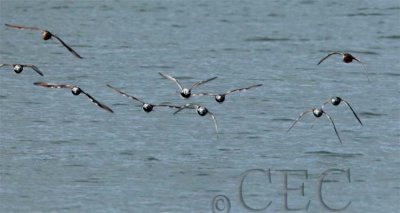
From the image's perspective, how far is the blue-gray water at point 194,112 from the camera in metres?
28.8

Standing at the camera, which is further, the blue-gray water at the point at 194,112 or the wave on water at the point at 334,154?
the wave on water at the point at 334,154

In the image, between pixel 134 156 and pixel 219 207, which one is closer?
pixel 219 207

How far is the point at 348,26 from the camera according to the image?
56.2m

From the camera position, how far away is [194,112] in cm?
3794

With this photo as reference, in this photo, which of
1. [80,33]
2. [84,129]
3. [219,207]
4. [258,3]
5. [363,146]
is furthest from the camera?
[258,3]

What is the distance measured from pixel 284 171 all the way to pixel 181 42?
21.8 metres

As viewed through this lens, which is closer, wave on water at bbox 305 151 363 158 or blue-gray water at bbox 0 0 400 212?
blue-gray water at bbox 0 0 400 212

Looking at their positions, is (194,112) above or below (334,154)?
below

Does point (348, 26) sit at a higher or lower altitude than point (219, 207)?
lower

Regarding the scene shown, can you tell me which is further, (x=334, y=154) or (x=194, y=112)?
(x=194, y=112)

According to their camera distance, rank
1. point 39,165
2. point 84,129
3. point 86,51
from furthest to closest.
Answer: point 86,51, point 84,129, point 39,165

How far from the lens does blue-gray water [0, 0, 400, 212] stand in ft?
94.4

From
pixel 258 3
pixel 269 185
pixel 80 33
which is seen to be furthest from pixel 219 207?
pixel 258 3

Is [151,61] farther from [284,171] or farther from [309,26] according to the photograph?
[284,171]
